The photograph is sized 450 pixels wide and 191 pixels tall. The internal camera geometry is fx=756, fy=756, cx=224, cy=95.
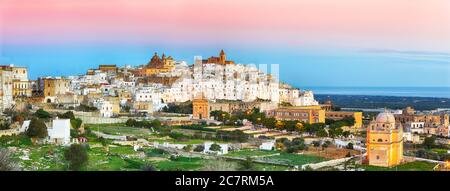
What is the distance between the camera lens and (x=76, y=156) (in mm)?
5703

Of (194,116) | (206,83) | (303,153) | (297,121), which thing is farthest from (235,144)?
(206,83)

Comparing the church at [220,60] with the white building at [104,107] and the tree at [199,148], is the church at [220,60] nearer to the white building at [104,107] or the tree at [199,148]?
the tree at [199,148]

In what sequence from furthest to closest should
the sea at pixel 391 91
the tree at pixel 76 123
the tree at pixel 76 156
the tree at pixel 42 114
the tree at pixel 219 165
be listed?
the tree at pixel 42 114, the tree at pixel 76 123, the sea at pixel 391 91, the tree at pixel 76 156, the tree at pixel 219 165

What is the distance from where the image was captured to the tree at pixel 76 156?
18.2 ft

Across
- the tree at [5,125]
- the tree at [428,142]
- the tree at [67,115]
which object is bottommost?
the tree at [428,142]

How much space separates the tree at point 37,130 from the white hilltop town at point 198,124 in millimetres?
12

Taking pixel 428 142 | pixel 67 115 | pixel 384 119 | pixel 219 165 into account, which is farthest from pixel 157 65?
pixel 219 165

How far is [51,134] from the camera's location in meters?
6.73

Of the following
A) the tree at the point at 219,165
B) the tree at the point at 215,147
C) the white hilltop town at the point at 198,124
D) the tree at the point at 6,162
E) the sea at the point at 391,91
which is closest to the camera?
the tree at the point at 219,165

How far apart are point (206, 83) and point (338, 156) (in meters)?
4.37

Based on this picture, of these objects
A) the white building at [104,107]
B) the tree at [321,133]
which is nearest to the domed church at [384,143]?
the tree at [321,133]

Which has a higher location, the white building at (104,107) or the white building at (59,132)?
the white building at (104,107)
